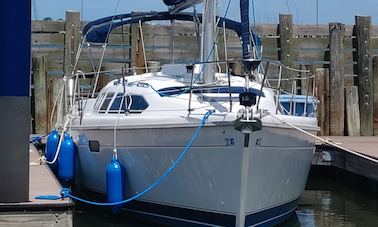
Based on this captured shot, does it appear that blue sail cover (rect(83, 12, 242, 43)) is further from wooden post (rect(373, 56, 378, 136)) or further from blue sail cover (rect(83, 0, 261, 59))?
wooden post (rect(373, 56, 378, 136))

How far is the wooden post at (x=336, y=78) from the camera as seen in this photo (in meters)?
16.1

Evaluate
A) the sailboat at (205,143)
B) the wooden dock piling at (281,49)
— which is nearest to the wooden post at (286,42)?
the wooden dock piling at (281,49)

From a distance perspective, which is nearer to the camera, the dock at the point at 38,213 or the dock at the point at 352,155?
the dock at the point at 38,213

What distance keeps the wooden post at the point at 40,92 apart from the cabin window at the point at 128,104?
5643 millimetres

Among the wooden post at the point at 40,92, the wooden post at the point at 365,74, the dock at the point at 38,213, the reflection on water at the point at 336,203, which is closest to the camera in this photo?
the dock at the point at 38,213

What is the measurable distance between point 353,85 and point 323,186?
3.98 metres

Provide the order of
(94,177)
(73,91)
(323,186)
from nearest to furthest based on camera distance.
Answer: (94,177), (73,91), (323,186)

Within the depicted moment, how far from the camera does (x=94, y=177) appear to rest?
420 inches

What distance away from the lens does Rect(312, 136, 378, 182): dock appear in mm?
12141

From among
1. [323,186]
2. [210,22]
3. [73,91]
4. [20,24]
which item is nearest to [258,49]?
[210,22]

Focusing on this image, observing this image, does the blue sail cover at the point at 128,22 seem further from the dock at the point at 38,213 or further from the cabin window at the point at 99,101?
the dock at the point at 38,213

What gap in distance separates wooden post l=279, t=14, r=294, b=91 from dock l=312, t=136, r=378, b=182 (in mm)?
2251

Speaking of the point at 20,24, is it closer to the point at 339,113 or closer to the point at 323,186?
the point at 323,186

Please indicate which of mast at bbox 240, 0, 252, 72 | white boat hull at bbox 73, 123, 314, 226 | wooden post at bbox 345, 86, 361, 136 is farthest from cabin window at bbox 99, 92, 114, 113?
wooden post at bbox 345, 86, 361, 136
